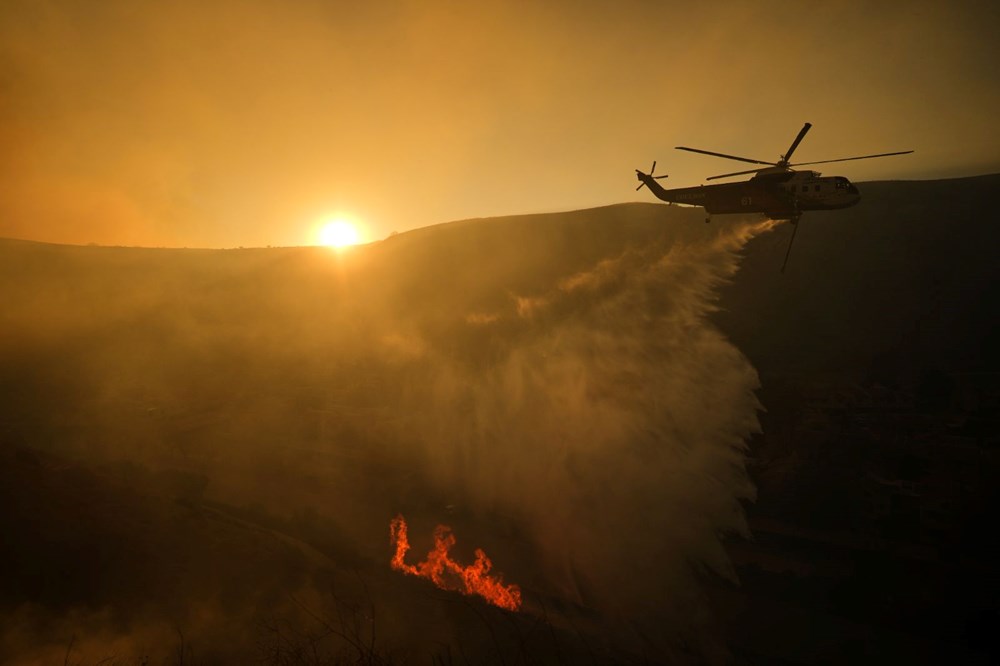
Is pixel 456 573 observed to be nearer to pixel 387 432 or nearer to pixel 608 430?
pixel 387 432

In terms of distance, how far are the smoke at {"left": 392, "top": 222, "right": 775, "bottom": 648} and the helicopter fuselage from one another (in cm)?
1203

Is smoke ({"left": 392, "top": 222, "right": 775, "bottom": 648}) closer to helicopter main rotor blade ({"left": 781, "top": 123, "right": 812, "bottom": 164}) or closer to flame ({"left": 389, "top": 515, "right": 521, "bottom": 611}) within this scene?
flame ({"left": 389, "top": 515, "right": 521, "bottom": 611})

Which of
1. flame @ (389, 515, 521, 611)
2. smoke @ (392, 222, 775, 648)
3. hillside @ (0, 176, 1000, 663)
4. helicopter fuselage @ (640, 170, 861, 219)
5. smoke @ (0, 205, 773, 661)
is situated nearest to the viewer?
smoke @ (0, 205, 773, 661)

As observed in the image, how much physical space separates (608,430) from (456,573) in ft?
43.7

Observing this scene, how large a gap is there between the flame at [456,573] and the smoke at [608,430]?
2.08 meters

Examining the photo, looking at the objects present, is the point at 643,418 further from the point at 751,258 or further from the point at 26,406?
the point at 26,406

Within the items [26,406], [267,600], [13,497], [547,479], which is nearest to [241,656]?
[267,600]

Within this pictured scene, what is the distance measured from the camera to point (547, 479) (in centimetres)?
2752

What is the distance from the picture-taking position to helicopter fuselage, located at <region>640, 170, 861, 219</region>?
23094mm

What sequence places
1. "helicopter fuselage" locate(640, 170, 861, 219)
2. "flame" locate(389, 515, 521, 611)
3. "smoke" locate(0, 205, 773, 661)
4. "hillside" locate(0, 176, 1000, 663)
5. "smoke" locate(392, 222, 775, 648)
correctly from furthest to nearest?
"smoke" locate(392, 222, 775, 648)
"helicopter fuselage" locate(640, 170, 861, 219)
"flame" locate(389, 515, 521, 611)
"hillside" locate(0, 176, 1000, 663)
"smoke" locate(0, 205, 773, 661)

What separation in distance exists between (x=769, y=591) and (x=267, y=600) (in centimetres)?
2516

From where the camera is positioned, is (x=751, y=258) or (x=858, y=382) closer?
(x=858, y=382)

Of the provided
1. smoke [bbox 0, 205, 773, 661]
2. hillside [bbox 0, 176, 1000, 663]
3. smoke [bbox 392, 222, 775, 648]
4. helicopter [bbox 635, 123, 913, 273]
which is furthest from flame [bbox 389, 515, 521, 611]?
helicopter [bbox 635, 123, 913, 273]

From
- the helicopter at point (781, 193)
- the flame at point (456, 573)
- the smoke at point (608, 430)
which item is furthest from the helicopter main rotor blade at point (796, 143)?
the flame at point (456, 573)
